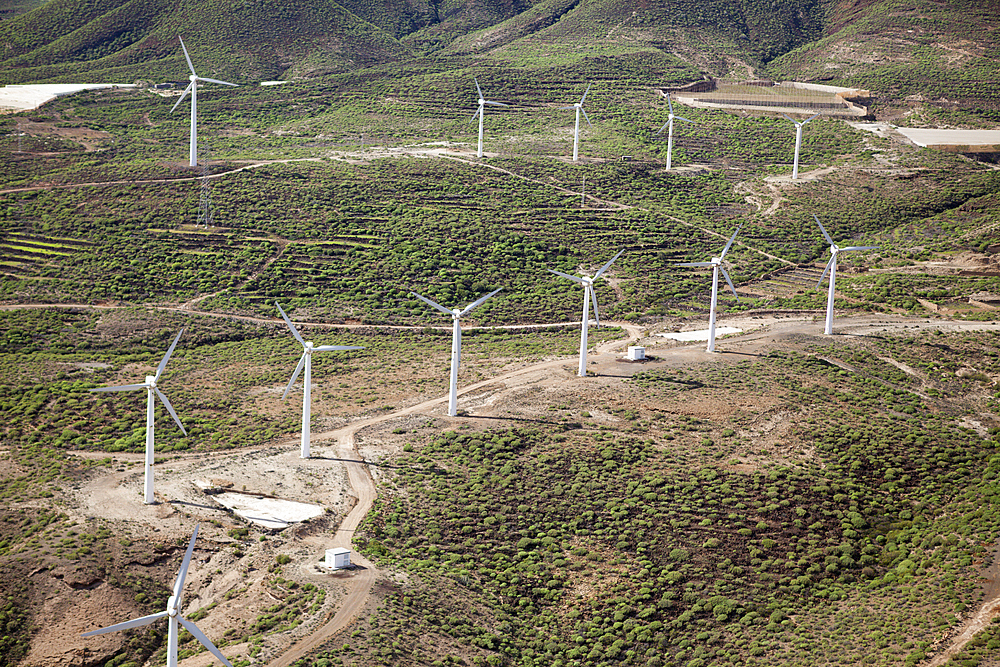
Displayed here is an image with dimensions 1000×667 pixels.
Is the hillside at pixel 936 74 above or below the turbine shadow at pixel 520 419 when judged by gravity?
above

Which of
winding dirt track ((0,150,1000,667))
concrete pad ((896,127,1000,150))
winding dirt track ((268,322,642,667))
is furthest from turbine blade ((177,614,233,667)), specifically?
concrete pad ((896,127,1000,150))

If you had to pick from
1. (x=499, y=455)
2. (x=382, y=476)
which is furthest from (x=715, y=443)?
(x=382, y=476)

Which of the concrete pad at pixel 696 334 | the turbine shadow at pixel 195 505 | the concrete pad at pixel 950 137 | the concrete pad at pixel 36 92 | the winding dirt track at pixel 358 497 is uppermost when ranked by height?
the concrete pad at pixel 36 92

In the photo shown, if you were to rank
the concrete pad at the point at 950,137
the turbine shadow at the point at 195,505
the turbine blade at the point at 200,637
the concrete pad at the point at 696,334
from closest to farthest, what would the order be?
the turbine blade at the point at 200,637 → the turbine shadow at the point at 195,505 → the concrete pad at the point at 696,334 → the concrete pad at the point at 950,137

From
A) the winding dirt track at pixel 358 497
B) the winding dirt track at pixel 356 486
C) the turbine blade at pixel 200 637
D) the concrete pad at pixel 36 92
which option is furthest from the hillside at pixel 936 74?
the turbine blade at pixel 200 637

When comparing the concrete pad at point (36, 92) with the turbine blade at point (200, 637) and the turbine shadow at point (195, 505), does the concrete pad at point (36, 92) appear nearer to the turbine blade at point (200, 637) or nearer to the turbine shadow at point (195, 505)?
the turbine shadow at point (195, 505)

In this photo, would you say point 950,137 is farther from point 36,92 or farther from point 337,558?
point 36,92

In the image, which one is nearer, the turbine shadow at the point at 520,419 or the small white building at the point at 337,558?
the small white building at the point at 337,558

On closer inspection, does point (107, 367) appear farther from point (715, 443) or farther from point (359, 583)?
point (715, 443)

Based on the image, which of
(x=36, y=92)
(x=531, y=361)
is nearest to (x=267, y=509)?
(x=531, y=361)
